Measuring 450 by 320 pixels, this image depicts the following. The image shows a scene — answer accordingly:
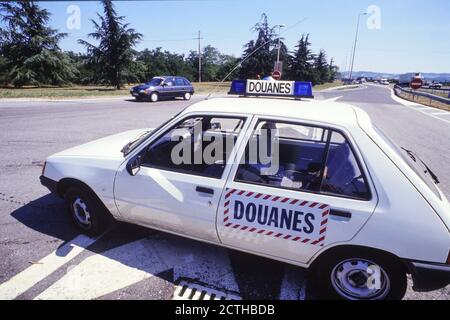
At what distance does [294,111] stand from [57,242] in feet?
9.98

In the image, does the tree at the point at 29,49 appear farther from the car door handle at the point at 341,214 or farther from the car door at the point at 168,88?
the car door handle at the point at 341,214

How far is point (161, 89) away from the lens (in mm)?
19859

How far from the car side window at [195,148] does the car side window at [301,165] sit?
0.80 ft

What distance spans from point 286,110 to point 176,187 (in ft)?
4.03

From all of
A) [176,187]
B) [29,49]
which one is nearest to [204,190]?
[176,187]

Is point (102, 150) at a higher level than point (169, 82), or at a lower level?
lower

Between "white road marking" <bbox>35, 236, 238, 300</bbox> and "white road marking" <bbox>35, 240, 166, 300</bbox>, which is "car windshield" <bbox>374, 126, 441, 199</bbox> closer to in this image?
"white road marking" <bbox>35, 236, 238, 300</bbox>

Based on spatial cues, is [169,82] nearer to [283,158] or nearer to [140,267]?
[283,158]

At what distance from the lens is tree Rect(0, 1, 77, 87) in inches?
1248

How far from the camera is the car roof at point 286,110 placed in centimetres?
231

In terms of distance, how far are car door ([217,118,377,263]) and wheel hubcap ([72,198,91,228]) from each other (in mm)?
1734

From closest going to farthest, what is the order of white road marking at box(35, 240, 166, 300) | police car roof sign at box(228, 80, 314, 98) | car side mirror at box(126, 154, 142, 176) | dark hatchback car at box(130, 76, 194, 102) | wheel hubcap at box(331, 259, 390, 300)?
wheel hubcap at box(331, 259, 390, 300) → white road marking at box(35, 240, 166, 300) → car side mirror at box(126, 154, 142, 176) → police car roof sign at box(228, 80, 314, 98) → dark hatchback car at box(130, 76, 194, 102)

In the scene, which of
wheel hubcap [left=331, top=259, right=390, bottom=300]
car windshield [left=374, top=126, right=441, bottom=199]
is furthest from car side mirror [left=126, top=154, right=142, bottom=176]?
car windshield [left=374, top=126, right=441, bottom=199]
